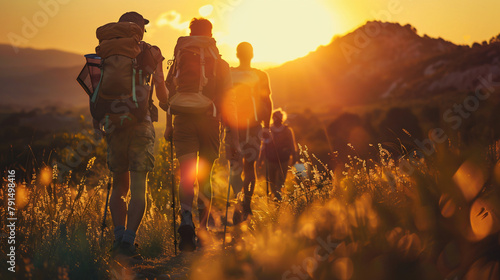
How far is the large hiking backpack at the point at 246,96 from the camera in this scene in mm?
6707

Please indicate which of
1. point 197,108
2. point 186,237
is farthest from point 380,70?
point 186,237

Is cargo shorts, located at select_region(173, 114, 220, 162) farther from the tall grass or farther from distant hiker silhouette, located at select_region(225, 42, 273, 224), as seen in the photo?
distant hiker silhouette, located at select_region(225, 42, 273, 224)

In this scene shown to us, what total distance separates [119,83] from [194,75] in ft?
3.52

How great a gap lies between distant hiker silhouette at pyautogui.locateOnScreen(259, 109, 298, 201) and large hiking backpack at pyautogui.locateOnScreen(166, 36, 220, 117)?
3.65m

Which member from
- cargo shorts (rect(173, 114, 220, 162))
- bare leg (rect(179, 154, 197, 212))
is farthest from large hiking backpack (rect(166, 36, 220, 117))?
bare leg (rect(179, 154, 197, 212))

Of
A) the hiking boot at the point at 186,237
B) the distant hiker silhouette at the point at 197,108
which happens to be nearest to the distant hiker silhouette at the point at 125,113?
the hiking boot at the point at 186,237

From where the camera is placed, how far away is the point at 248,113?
22.0 feet

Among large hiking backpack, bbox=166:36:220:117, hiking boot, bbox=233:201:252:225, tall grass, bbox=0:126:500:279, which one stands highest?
large hiking backpack, bbox=166:36:220:117

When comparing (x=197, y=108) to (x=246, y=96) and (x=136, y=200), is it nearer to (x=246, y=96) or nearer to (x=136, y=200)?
(x=136, y=200)

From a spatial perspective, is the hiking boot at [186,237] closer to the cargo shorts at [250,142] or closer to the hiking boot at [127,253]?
the hiking boot at [127,253]

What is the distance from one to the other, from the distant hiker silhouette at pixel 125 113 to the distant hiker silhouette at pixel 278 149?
15.0 feet

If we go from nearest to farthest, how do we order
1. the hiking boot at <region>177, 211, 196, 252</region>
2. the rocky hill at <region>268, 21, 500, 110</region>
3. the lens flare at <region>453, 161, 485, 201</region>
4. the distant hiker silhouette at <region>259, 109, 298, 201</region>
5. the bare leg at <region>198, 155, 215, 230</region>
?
the lens flare at <region>453, 161, 485, 201</region>, the hiking boot at <region>177, 211, 196, 252</region>, the bare leg at <region>198, 155, 215, 230</region>, the distant hiker silhouette at <region>259, 109, 298, 201</region>, the rocky hill at <region>268, 21, 500, 110</region>

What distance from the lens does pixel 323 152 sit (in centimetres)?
2558

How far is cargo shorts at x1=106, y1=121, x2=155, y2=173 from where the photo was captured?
158 inches
